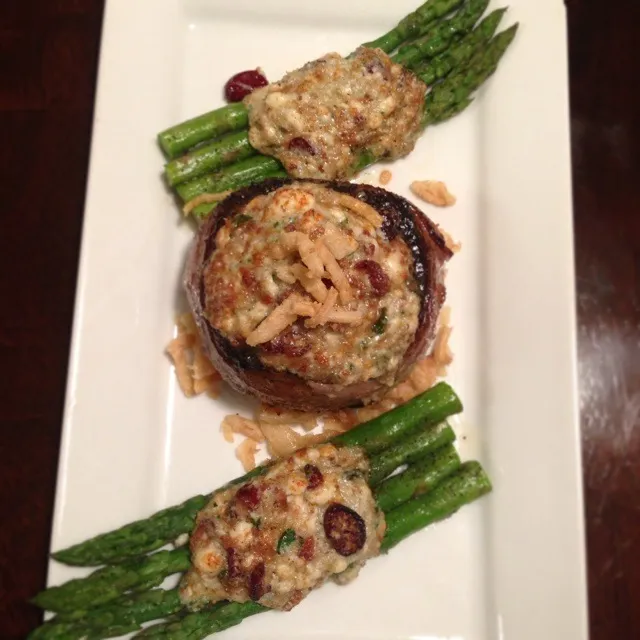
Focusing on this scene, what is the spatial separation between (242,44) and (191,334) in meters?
1.73

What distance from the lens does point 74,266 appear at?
141 inches

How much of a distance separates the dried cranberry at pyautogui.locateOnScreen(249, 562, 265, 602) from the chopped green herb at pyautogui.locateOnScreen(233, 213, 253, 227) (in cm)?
154

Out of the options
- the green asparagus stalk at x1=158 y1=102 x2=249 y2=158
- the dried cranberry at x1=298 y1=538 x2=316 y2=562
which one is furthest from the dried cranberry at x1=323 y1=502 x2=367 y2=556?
the green asparagus stalk at x1=158 y1=102 x2=249 y2=158

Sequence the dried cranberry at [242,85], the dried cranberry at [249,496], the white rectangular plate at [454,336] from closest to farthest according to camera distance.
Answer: the dried cranberry at [249,496], the white rectangular plate at [454,336], the dried cranberry at [242,85]

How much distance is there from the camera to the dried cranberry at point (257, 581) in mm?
2771

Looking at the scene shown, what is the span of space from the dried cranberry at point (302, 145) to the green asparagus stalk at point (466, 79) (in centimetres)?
71

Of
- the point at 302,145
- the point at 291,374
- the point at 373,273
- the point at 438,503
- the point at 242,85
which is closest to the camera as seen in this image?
the point at 373,273

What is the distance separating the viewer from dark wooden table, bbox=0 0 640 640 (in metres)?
3.37

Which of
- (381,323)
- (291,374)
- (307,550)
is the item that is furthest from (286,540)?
(381,323)

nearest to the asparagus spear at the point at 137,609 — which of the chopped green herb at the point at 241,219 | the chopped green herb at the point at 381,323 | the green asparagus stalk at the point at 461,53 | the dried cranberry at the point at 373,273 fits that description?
the chopped green herb at the point at 381,323

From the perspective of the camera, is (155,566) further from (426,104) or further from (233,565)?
(426,104)

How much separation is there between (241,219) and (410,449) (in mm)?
1411

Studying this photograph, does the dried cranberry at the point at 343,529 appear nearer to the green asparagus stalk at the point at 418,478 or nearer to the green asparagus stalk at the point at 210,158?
the green asparagus stalk at the point at 418,478

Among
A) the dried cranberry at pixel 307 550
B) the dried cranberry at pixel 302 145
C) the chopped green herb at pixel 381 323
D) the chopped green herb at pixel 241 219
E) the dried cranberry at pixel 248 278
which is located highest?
the dried cranberry at pixel 302 145
